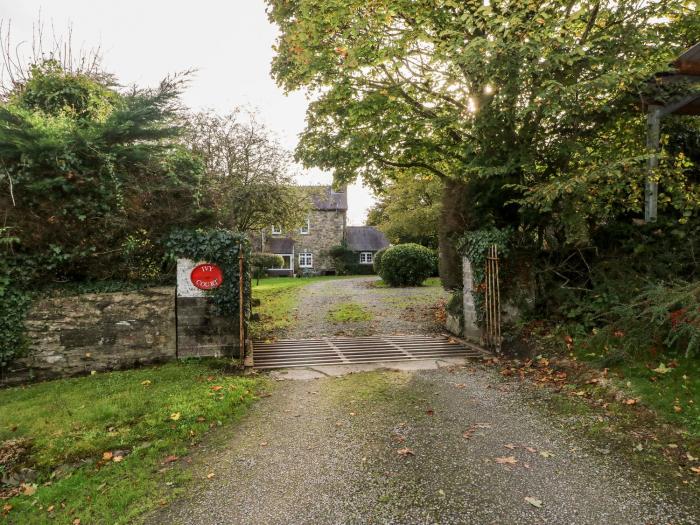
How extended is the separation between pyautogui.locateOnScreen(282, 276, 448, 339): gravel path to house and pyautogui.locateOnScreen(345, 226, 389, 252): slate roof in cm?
2101

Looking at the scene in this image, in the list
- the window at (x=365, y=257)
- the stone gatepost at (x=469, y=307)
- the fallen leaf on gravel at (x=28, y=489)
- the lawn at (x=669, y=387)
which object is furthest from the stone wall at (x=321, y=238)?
the fallen leaf on gravel at (x=28, y=489)

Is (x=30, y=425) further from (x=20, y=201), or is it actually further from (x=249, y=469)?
(x=20, y=201)

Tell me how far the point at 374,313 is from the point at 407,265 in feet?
27.3

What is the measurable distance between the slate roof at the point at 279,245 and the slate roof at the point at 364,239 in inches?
216

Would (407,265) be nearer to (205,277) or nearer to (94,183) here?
(205,277)

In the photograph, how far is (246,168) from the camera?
12898mm

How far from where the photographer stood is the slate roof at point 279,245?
37969 millimetres

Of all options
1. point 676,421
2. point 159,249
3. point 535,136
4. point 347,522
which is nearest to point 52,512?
point 347,522

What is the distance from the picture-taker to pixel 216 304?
7223mm

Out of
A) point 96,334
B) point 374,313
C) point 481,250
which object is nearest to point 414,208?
point 374,313

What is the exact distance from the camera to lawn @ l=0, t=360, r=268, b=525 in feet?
11.0

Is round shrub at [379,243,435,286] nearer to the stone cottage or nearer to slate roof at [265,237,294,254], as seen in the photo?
the stone cottage

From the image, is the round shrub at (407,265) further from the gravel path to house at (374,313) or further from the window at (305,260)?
the window at (305,260)

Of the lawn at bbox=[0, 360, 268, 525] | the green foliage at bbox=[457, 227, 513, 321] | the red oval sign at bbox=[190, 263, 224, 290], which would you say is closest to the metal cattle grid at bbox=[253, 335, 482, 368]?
the green foliage at bbox=[457, 227, 513, 321]
